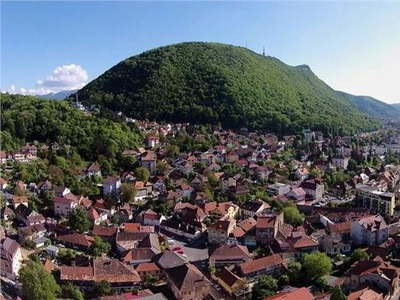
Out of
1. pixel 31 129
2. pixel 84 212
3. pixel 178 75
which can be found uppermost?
pixel 178 75

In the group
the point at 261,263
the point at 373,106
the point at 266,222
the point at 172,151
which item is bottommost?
the point at 261,263

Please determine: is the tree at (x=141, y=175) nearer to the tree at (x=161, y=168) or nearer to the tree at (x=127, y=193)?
the tree at (x=161, y=168)

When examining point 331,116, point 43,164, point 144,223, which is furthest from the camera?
point 331,116

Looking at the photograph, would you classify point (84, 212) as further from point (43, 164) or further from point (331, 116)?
point (331, 116)

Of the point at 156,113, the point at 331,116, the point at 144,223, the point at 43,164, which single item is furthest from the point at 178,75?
the point at 144,223

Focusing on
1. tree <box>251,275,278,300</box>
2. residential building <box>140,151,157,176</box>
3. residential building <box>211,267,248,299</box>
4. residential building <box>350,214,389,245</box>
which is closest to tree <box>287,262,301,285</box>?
tree <box>251,275,278,300</box>

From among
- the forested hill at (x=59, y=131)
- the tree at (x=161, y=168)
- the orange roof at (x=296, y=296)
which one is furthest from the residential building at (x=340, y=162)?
the orange roof at (x=296, y=296)

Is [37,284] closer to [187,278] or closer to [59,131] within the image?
[187,278]

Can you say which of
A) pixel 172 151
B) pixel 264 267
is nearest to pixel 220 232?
pixel 264 267
